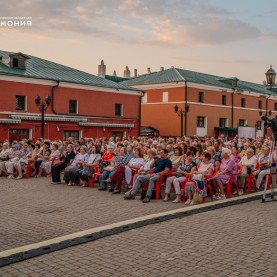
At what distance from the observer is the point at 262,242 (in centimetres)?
740

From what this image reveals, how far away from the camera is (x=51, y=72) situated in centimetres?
3494

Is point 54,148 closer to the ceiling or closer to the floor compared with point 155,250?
closer to the ceiling

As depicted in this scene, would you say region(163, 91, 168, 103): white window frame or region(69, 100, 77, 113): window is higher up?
region(163, 91, 168, 103): white window frame

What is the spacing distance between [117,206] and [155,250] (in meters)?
3.92

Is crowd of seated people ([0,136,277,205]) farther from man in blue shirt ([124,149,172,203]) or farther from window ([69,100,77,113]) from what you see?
window ([69,100,77,113])

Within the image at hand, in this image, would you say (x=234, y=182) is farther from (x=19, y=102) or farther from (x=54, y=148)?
(x=19, y=102)

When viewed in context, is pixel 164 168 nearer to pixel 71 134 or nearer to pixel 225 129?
pixel 71 134

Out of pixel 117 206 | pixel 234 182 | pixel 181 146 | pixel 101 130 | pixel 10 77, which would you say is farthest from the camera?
pixel 101 130

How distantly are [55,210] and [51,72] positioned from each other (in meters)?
26.3

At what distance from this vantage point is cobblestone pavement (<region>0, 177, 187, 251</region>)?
8023 millimetres

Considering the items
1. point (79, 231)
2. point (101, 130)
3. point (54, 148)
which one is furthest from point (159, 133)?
point (79, 231)

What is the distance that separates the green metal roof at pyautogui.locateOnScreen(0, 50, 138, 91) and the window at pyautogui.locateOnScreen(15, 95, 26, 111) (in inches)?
65.6

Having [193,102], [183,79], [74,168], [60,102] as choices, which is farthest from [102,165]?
[193,102]

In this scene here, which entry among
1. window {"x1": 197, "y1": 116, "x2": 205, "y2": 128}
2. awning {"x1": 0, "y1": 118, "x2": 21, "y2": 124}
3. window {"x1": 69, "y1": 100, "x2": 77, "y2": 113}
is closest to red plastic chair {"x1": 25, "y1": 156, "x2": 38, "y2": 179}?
awning {"x1": 0, "y1": 118, "x2": 21, "y2": 124}
